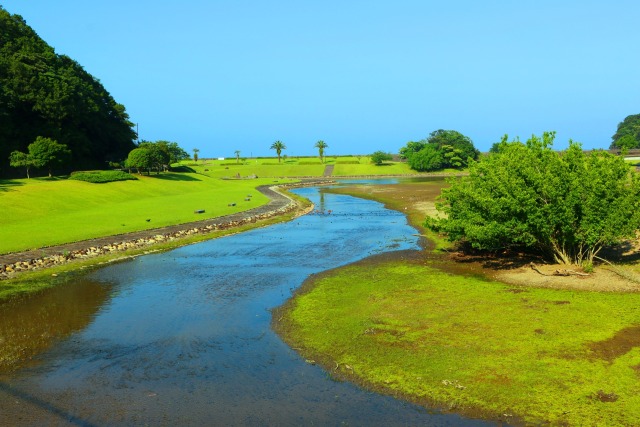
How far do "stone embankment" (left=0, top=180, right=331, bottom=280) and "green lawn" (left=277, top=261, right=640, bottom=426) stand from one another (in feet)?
51.1

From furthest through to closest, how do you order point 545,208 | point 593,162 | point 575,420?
point 593,162
point 545,208
point 575,420

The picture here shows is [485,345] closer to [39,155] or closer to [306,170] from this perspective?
[39,155]

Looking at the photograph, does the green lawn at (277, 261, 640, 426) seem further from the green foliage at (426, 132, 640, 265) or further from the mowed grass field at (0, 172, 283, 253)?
the mowed grass field at (0, 172, 283, 253)

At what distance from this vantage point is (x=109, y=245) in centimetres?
3353

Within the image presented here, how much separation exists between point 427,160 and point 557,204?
122589mm

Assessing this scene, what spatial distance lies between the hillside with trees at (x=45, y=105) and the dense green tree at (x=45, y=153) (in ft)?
12.5

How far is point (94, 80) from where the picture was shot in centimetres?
10225

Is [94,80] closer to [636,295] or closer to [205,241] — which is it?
[205,241]

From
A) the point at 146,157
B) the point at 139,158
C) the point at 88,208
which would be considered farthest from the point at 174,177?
the point at 88,208

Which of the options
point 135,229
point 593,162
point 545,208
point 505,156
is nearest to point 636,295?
point 545,208

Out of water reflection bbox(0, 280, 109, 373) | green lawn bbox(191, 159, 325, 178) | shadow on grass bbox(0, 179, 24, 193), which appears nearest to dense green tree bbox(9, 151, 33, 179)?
shadow on grass bbox(0, 179, 24, 193)

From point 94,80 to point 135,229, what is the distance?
2927 inches

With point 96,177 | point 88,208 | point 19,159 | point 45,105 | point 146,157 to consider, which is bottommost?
point 88,208

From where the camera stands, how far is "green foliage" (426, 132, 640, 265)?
22.7 meters
